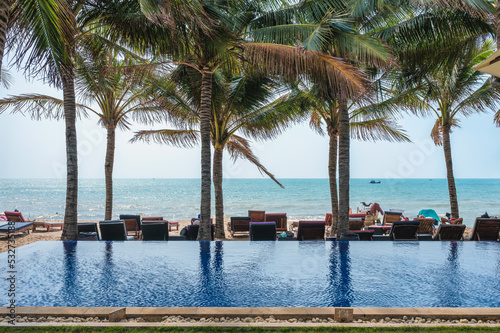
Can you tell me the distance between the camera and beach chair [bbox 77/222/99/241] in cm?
1013

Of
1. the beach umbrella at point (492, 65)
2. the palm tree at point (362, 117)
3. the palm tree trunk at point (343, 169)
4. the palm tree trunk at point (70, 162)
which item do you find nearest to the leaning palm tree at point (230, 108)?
the palm tree at point (362, 117)

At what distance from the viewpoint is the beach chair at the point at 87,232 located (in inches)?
399

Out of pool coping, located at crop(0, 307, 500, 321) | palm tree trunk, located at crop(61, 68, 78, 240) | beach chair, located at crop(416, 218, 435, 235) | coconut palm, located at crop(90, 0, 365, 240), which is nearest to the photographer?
pool coping, located at crop(0, 307, 500, 321)

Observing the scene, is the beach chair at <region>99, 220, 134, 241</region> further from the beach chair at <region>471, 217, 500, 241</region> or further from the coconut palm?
the beach chair at <region>471, 217, 500, 241</region>

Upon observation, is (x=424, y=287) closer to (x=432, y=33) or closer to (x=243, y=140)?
(x=432, y=33)

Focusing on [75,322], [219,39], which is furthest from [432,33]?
[75,322]

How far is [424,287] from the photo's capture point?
589 cm

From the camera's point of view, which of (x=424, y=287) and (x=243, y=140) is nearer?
(x=424, y=287)

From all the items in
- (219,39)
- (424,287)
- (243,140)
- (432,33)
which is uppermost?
(432,33)

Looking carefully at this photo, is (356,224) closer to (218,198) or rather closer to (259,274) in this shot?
(218,198)

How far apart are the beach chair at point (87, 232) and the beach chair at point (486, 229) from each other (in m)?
9.96

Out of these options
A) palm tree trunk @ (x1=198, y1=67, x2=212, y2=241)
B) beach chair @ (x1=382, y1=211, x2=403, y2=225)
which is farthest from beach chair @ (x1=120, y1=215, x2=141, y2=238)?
beach chair @ (x1=382, y1=211, x2=403, y2=225)

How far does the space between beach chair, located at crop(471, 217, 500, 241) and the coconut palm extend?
5400 mm

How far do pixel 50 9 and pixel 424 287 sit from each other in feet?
20.9
